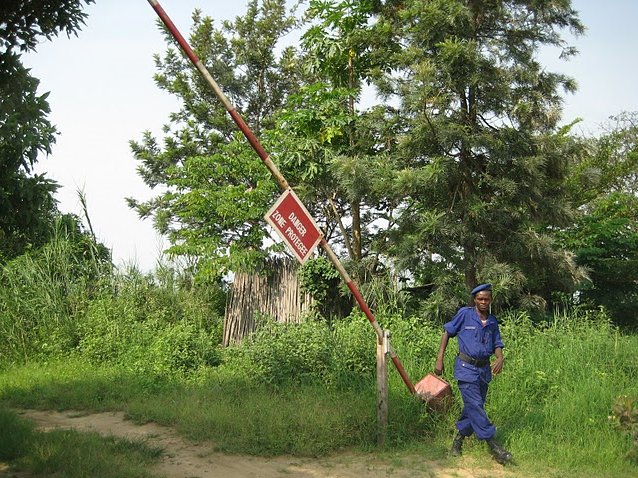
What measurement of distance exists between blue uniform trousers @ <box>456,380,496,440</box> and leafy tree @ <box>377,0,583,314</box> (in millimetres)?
3718

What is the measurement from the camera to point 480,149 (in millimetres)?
9875

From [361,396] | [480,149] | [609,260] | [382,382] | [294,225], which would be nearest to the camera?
[294,225]

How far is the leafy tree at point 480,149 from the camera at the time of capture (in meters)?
9.63

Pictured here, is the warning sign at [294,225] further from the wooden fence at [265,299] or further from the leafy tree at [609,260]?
the leafy tree at [609,260]

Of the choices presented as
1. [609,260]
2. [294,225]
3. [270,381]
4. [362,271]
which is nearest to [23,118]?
[294,225]

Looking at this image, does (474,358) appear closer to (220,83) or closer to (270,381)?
(270,381)

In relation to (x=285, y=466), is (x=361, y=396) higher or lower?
higher

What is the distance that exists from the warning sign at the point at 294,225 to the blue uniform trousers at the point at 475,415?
201 cm

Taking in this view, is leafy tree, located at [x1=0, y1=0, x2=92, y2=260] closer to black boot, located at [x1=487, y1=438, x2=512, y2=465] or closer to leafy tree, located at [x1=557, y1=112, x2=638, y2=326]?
black boot, located at [x1=487, y1=438, x2=512, y2=465]

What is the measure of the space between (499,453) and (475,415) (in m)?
0.38

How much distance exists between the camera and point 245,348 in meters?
9.05

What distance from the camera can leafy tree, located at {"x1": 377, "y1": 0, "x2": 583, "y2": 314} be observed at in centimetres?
963

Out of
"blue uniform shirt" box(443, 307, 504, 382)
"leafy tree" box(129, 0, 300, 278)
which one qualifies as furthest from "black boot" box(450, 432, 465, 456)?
"leafy tree" box(129, 0, 300, 278)

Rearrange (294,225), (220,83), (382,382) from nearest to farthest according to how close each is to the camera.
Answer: (294,225) < (382,382) < (220,83)
